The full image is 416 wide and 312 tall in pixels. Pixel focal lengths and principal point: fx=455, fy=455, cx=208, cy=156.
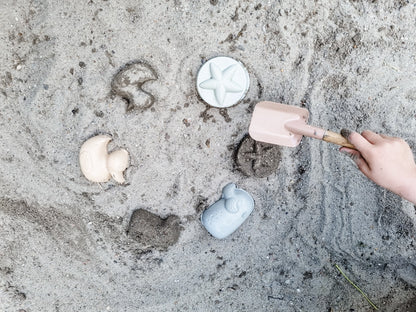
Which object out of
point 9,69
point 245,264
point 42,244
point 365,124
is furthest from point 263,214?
point 9,69

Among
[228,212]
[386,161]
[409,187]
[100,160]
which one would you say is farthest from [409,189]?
[100,160]

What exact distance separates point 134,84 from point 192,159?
300mm

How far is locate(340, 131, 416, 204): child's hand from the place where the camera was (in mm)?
1231

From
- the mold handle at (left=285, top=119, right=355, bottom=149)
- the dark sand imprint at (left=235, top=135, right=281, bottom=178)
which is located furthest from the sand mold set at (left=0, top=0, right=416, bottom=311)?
the mold handle at (left=285, top=119, right=355, bottom=149)

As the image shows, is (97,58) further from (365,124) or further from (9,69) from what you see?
(365,124)

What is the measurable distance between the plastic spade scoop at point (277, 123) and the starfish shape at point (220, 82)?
0.38ft

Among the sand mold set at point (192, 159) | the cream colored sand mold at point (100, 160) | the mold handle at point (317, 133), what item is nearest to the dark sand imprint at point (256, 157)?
the sand mold set at point (192, 159)

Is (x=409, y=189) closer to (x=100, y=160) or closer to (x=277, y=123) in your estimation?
(x=277, y=123)

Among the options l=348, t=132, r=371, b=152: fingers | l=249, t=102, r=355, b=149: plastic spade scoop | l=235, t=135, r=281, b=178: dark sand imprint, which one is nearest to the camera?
l=348, t=132, r=371, b=152: fingers

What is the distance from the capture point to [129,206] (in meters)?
1.49

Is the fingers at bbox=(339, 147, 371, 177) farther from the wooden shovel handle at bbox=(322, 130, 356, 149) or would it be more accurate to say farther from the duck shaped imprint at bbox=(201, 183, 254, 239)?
the duck shaped imprint at bbox=(201, 183, 254, 239)

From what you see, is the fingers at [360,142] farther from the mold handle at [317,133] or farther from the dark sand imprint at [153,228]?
the dark sand imprint at [153,228]

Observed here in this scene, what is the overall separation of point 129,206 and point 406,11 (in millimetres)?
1075

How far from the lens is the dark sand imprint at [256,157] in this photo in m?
1.45
